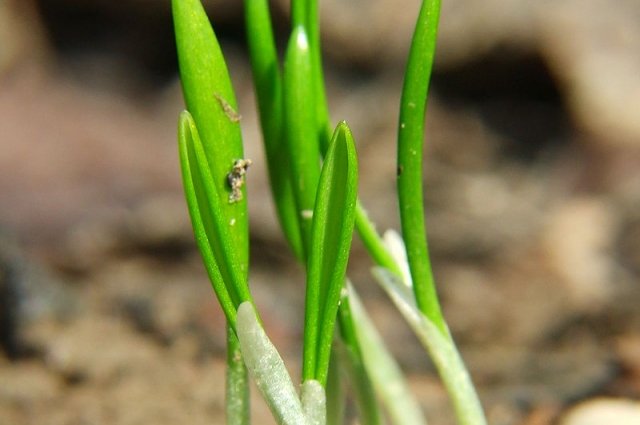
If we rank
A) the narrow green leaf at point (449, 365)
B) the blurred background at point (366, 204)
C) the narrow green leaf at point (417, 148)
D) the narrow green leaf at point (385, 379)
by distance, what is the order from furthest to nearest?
1. the blurred background at point (366, 204)
2. the narrow green leaf at point (385, 379)
3. the narrow green leaf at point (449, 365)
4. the narrow green leaf at point (417, 148)

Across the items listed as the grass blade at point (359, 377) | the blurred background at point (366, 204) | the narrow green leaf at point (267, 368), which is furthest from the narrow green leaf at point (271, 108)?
the blurred background at point (366, 204)

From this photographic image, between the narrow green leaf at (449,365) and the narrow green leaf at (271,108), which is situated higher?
the narrow green leaf at (271,108)

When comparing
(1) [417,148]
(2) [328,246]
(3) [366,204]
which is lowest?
(2) [328,246]

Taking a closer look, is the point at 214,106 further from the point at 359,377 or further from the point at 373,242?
the point at 359,377

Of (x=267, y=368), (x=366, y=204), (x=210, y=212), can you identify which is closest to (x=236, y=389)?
(x=267, y=368)

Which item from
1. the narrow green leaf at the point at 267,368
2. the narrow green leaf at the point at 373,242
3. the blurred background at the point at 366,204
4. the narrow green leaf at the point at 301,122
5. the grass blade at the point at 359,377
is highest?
the blurred background at the point at 366,204

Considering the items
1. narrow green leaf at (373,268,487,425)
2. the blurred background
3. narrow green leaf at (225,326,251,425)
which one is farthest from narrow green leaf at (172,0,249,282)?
the blurred background

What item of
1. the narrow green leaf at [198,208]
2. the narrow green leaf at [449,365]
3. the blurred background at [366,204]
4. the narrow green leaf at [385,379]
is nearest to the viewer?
the narrow green leaf at [198,208]

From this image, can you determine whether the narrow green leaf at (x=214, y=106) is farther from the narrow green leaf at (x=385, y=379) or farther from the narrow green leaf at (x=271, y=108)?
the narrow green leaf at (x=385, y=379)

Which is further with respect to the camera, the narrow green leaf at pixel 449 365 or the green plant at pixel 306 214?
the narrow green leaf at pixel 449 365
